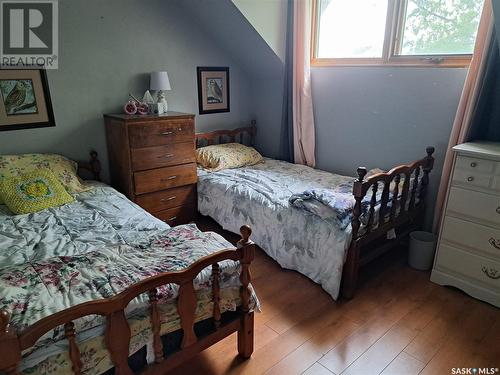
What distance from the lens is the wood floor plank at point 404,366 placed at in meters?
1.69

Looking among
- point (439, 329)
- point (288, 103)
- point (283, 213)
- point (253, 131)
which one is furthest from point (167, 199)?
point (439, 329)

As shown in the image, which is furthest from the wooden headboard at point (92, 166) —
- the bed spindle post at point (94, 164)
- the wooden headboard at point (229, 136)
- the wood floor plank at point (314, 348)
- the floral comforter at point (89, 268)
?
the wood floor plank at point (314, 348)

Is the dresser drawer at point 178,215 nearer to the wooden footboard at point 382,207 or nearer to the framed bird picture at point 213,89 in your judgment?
the framed bird picture at point 213,89

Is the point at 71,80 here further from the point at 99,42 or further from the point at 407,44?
the point at 407,44

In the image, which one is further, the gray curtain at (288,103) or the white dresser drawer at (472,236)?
the gray curtain at (288,103)

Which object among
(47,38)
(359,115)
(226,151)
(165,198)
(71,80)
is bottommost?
(165,198)

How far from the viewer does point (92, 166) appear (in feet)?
9.76

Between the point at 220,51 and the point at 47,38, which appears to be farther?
→ the point at 220,51

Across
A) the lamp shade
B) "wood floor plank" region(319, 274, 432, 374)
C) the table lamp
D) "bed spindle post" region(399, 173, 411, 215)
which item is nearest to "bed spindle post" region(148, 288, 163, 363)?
"wood floor plank" region(319, 274, 432, 374)

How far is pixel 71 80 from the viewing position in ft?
9.11

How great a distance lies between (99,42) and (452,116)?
9.27 ft

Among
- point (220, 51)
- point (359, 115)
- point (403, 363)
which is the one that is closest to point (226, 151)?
point (220, 51)

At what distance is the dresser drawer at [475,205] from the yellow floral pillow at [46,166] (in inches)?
103

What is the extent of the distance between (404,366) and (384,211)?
97 centimetres
